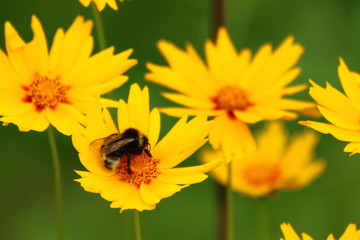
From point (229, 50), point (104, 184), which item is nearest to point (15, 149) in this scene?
point (229, 50)

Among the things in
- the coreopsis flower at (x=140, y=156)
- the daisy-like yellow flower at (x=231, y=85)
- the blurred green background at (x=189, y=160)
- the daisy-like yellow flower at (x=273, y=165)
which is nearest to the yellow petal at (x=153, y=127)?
the coreopsis flower at (x=140, y=156)

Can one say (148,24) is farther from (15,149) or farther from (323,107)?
(323,107)

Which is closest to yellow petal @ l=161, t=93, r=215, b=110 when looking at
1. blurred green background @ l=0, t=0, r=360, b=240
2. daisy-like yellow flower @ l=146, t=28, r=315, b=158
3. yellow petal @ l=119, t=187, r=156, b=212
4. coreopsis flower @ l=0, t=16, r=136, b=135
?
daisy-like yellow flower @ l=146, t=28, r=315, b=158

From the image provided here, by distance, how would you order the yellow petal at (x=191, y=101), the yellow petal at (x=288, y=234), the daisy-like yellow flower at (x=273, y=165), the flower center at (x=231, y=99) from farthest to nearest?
the daisy-like yellow flower at (x=273, y=165) < the flower center at (x=231, y=99) < the yellow petal at (x=191, y=101) < the yellow petal at (x=288, y=234)

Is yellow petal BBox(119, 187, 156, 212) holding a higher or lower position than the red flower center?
lower

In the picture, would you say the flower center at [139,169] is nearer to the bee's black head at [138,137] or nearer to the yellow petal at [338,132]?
the bee's black head at [138,137]

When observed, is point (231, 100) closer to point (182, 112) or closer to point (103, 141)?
point (182, 112)

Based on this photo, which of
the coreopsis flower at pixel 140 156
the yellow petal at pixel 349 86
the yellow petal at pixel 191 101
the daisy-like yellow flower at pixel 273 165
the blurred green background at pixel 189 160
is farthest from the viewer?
the blurred green background at pixel 189 160

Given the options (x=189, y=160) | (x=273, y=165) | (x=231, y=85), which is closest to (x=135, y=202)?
(x=231, y=85)

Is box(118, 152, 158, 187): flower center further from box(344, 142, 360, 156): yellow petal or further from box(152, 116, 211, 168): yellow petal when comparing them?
box(344, 142, 360, 156): yellow petal
